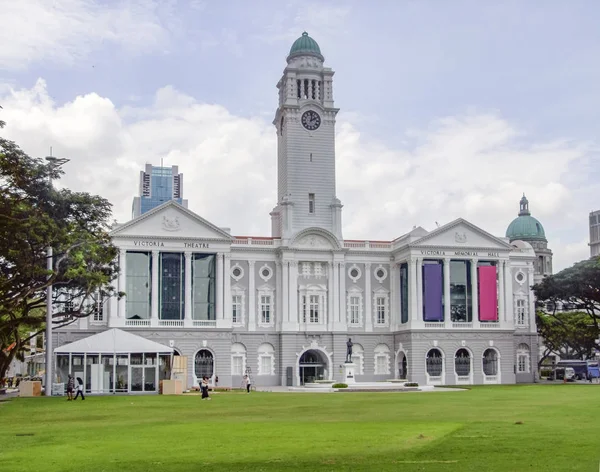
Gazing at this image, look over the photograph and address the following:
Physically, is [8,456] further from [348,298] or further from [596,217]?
[596,217]

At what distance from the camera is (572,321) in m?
97.6

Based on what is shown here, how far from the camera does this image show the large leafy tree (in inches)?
3187

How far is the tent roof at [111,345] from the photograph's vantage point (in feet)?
190

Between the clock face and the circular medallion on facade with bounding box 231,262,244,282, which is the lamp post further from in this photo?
the clock face

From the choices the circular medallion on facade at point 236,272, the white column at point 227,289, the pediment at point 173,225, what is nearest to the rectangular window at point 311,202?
the circular medallion on facade at point 236,272

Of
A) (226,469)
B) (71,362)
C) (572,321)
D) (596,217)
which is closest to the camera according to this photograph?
(226,469)

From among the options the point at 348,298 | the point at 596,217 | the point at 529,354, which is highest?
the point at 596,217

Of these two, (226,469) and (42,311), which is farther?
(42,311)

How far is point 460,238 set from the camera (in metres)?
82.0

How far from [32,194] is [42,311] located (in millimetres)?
37445

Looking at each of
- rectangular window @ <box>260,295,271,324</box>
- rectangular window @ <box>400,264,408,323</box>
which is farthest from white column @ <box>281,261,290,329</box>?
rectangular window @ <box>400,264,408,323</box>

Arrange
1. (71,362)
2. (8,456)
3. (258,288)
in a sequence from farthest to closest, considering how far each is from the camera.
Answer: (258,288) → (71,362) → (8,456)

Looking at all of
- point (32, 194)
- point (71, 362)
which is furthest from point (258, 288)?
→ point (32, 194)

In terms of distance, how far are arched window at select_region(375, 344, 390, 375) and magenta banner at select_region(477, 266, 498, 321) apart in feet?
31.1
